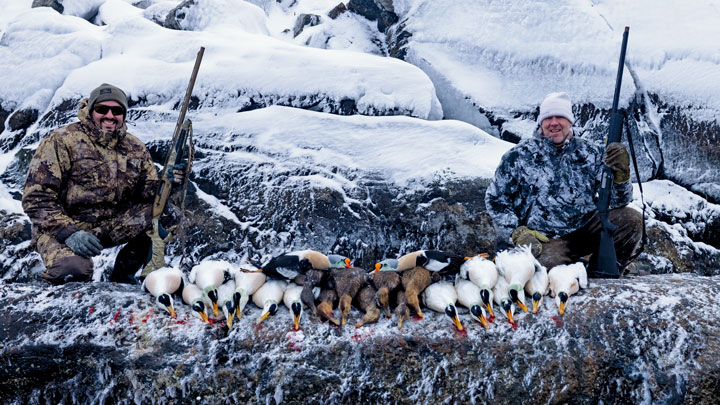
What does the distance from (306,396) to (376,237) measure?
10.7 ft

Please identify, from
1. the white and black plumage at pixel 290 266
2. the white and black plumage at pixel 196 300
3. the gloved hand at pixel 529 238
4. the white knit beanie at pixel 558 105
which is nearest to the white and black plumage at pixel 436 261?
the white and black plumage at pixel 290 266

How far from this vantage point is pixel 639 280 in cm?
402

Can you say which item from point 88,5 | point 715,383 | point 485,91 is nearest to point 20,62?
point 88,5

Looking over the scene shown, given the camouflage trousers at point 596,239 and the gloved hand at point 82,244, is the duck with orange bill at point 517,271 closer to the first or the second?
the camouflage trousers at point 596,239

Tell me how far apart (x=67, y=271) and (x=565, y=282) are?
3920 mm

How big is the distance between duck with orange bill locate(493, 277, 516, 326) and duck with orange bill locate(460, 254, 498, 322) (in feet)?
0.16

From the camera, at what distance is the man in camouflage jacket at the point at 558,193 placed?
4824 millimetres

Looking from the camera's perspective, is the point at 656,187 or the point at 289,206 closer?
the point at 289,206

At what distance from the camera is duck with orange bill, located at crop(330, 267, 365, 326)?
3.60 meters

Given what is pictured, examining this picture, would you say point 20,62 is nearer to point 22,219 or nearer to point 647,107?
point 22,219

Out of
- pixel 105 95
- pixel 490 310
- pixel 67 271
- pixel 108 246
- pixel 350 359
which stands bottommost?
pixel 108 246

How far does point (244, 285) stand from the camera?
3.64 meters

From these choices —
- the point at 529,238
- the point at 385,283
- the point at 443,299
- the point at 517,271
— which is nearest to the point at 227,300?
the point at 385,283

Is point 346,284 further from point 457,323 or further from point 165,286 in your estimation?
point 165,286
